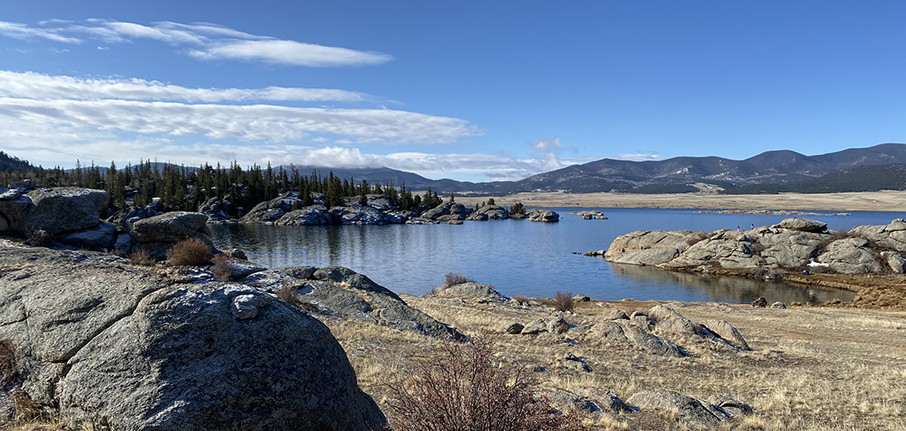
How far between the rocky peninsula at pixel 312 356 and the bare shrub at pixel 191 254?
1.50 feet

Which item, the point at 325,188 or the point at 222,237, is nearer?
the point at 222,237

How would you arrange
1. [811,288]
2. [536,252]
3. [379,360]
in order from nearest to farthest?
[379,360], [811,288], [536,252]

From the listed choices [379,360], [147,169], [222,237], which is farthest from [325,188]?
[379,360]

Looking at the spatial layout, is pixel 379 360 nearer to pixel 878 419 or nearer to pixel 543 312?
pixel 878 419

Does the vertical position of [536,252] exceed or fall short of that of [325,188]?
it falls short

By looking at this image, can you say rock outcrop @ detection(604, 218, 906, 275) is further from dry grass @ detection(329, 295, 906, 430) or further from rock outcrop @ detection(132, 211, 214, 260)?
rock outcrop @ detection(132, 211, 214, 260)

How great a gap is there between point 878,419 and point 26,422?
16.9 metres

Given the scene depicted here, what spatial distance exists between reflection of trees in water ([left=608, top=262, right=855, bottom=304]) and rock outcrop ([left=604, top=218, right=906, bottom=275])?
4.01 meters

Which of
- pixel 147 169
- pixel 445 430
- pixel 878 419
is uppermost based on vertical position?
pixel 147 169

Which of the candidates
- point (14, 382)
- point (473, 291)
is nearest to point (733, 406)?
point (14, 382)

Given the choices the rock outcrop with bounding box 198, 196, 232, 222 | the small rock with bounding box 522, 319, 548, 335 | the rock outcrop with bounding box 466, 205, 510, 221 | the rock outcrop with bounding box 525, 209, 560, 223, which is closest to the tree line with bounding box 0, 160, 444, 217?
the rock outcrop with bounding box 198, 196, 232, 222

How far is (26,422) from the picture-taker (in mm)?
6508

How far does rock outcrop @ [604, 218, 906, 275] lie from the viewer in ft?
188

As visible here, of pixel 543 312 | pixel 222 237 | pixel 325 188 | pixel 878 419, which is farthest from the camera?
pixel 325 188
